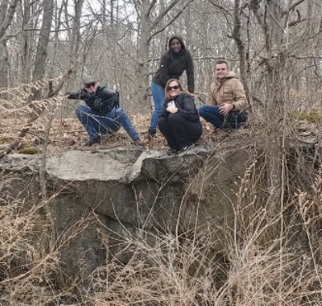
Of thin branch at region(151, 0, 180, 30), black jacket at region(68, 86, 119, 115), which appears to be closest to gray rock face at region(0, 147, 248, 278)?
black jacket at region(68, 86, 119, 115)

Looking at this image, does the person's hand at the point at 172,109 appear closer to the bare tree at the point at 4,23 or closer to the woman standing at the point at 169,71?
the woman standing at the point at 169,71

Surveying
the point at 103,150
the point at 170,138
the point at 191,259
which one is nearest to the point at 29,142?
the point at 103,150

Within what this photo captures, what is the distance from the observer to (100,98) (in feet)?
19.8

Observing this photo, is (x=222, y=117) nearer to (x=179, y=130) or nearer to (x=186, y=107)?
(x=186, y=107)

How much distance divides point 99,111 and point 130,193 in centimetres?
126

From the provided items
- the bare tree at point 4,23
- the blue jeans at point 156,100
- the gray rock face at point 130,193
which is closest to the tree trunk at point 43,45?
the bare tree at point 4,23

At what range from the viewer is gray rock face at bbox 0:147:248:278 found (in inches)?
214

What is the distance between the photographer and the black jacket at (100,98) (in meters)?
5.99

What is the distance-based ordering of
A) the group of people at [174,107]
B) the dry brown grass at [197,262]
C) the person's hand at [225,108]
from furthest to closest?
1. the person's hand at [225,108]
2. the group of people at [174,107]
3. the dry brown grass at [197,262]

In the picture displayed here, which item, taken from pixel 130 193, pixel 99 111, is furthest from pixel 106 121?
pixel 130 193

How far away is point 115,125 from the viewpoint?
20.6ft

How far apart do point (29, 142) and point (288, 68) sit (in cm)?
381

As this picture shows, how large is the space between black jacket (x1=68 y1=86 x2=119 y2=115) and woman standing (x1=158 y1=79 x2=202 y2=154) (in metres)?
0.83

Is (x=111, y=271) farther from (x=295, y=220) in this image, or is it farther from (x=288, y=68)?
(x=288, y=68)
